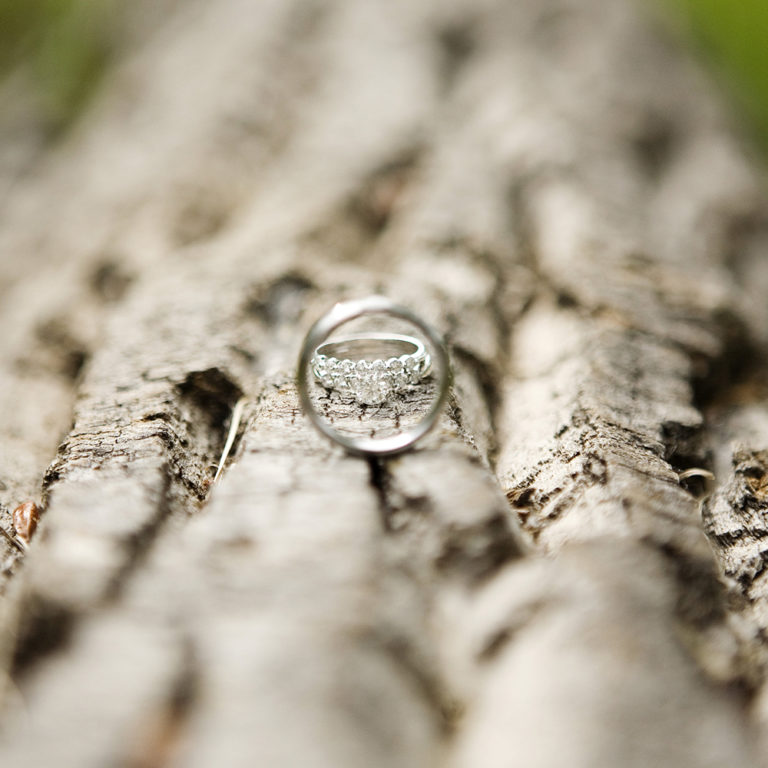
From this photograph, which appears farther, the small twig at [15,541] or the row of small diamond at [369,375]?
the row of small diamond at [369,375]

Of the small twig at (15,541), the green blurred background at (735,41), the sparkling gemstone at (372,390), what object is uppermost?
the small twig at (15,541)

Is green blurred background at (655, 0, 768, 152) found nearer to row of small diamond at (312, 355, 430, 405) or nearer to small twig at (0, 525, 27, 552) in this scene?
row of small diamond at (312, 355, 430, 405)

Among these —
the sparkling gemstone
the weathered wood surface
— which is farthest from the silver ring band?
the sparkling gemstone

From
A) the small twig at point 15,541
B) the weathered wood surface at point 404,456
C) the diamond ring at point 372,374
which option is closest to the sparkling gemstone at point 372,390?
the diamond ring at point 372,374

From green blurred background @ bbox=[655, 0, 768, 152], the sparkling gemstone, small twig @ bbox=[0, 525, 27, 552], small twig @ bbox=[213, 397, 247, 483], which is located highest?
small twig @ bbox=[0, 525, 27, 552]

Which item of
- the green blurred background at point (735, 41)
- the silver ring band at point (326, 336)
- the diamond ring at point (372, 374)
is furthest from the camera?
the green blurred background at point (735, 41)

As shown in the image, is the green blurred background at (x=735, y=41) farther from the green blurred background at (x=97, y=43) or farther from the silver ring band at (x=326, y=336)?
the silver ring band at (x=326, y=336)

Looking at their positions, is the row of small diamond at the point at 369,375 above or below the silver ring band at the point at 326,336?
below

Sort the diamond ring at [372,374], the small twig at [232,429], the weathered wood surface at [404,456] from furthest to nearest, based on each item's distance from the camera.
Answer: the diamond ring at [372,374] → the small twig at [232,429] → the weathered wood surface at [404,456]
